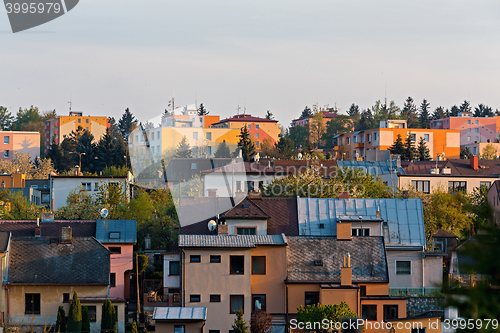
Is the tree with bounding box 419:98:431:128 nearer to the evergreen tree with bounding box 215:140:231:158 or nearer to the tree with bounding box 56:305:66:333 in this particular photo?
the evergreen tree with bounding box 215:140:231:158

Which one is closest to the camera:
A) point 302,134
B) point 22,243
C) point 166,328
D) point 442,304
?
point 442,304

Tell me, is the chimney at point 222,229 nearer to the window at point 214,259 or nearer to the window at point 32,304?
the window at point 214,259

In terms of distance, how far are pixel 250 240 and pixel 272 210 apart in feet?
18.8

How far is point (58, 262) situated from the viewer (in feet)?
98.5

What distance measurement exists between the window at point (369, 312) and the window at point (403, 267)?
520cm

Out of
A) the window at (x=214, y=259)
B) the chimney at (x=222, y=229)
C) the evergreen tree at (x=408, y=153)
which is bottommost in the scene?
the window at (x=214, y=259)

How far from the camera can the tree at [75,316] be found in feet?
89.2

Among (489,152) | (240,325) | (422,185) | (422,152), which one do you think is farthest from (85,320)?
(489,152)

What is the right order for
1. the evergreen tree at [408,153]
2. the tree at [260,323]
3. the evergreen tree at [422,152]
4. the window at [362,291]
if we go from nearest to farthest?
the tree at [260,323], the window at [362,291], the evergreen tree at [408,153], the evergreen tree at [422,152]

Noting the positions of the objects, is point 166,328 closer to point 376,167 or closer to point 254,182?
point 254,182

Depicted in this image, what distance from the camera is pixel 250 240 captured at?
29.2 meters

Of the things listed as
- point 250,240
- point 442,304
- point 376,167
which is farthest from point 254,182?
point 442,304

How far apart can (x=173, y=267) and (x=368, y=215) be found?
11253mm

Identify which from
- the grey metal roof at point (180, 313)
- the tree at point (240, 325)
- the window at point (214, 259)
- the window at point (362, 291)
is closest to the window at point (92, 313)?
the grey metal roof at point (180, 313)
